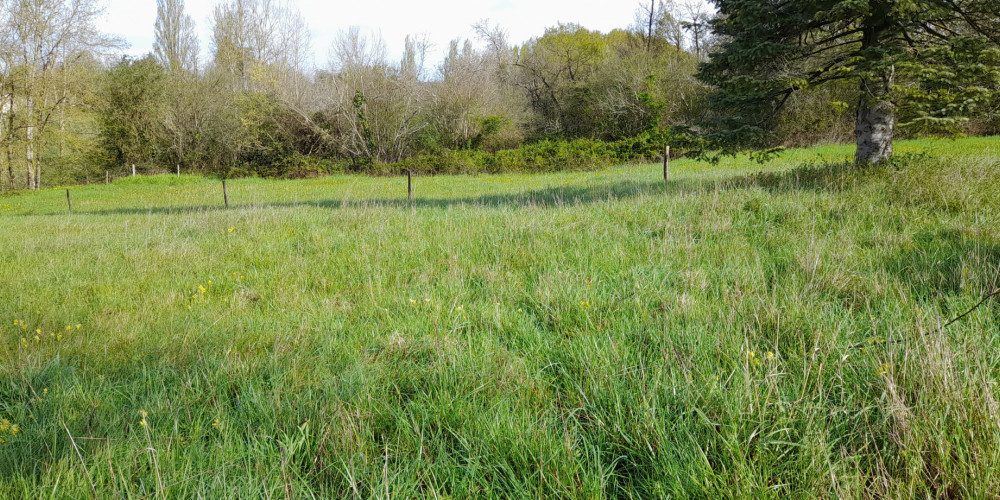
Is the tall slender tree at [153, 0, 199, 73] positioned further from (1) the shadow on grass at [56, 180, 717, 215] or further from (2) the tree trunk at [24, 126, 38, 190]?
(1) the shadow on grass at [56, 180, 717, 215]

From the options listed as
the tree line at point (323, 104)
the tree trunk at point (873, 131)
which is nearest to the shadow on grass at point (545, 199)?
the tree trunk at point (873, 131)

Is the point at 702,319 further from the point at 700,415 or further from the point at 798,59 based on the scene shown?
the point at 798,59

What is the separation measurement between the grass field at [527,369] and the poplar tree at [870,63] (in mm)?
2677

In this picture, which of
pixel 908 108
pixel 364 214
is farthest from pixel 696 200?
pixel 364 214

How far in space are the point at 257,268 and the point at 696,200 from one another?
623cm

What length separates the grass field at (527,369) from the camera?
1.75 meters

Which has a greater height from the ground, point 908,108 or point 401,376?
point 908,108

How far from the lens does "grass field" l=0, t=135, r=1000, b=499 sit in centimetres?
175

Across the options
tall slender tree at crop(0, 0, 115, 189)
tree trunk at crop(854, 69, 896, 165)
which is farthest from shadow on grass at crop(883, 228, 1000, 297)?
tall slender tree at crop(0, 0, 115, 189)

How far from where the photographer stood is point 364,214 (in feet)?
28.8

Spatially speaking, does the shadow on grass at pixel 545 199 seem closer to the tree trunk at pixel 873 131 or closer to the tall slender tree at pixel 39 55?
the tree trunk at pixel 873 131

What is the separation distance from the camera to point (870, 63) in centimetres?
794

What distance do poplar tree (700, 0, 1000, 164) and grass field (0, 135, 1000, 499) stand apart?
2.68 meters

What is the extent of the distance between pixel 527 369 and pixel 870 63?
871 centimetres
